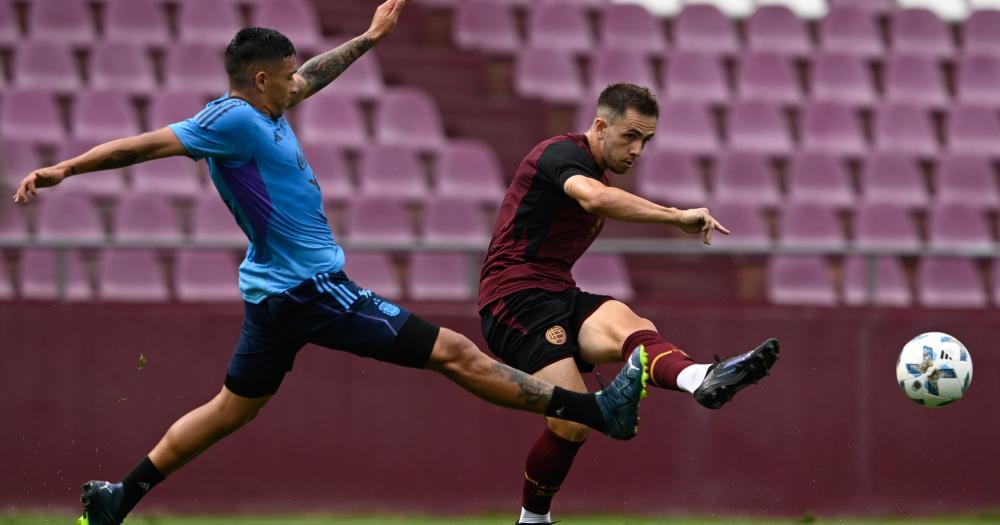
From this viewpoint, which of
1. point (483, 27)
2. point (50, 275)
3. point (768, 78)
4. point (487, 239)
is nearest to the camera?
point (50, 275)

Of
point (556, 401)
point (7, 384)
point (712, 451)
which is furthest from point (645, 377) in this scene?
point (7, 384)

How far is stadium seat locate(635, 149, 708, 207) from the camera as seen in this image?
39.7 ft

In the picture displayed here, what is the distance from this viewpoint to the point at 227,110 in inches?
238

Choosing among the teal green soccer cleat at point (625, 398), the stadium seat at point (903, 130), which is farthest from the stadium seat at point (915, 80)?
the teal green soccer cleat at point (625, 398)

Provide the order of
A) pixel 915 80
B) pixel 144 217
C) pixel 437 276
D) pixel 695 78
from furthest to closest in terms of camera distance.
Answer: pixel 915 80 → pixel 695 78 → pixel 144 217 → pixel 437 276

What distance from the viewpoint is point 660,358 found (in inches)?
251

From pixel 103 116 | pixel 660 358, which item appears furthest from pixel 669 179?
pixel 660 358

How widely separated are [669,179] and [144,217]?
446 centimetres

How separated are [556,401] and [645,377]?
1.36 feet

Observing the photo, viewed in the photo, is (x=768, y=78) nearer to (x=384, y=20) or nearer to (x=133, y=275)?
(x=133, y=275)

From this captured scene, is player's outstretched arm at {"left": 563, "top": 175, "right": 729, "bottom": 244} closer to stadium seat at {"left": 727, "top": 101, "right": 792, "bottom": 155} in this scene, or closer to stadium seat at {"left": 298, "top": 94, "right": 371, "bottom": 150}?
stadium seat at {"left": 298, "top": 94, "right": 371, "bottom": 150}

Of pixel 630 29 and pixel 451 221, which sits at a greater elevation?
pixel 630 29

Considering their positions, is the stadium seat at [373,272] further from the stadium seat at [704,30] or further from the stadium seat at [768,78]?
the stadium seat at [704,30]

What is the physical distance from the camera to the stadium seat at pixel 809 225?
1173 cm
